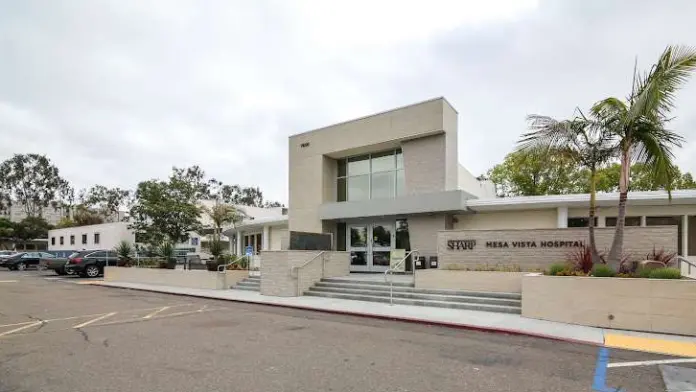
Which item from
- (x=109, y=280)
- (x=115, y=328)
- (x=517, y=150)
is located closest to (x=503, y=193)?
(x=517, y=150)

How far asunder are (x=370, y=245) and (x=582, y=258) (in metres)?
9.82

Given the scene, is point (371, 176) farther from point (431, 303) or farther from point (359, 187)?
point (431, 303)

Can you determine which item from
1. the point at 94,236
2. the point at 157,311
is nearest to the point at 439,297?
the point at 157,311

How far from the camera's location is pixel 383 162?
20594 millimetres

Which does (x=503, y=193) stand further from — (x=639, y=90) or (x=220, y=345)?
(x=220, y=345)

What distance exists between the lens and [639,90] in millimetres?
10383

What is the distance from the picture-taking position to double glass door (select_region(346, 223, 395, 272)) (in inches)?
773

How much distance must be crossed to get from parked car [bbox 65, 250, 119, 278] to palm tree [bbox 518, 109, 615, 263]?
25408 mm

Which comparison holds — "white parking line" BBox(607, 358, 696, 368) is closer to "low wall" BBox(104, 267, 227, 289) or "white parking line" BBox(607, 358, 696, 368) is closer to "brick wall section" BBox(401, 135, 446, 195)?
"brick wall section" BBox(401, 135, 446, 195)

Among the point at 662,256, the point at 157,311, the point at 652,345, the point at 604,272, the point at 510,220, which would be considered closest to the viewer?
the point at 652,345

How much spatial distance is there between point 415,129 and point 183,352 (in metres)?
13.2

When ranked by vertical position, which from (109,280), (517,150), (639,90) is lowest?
(109,280)

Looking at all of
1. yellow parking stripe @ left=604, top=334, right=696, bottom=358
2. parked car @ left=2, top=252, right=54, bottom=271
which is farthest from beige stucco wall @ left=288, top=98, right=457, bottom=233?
parked car @ left=2, top=252, right=54, bottom=271

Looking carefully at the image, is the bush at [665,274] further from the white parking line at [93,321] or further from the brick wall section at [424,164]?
the white parking line at [93,321]
